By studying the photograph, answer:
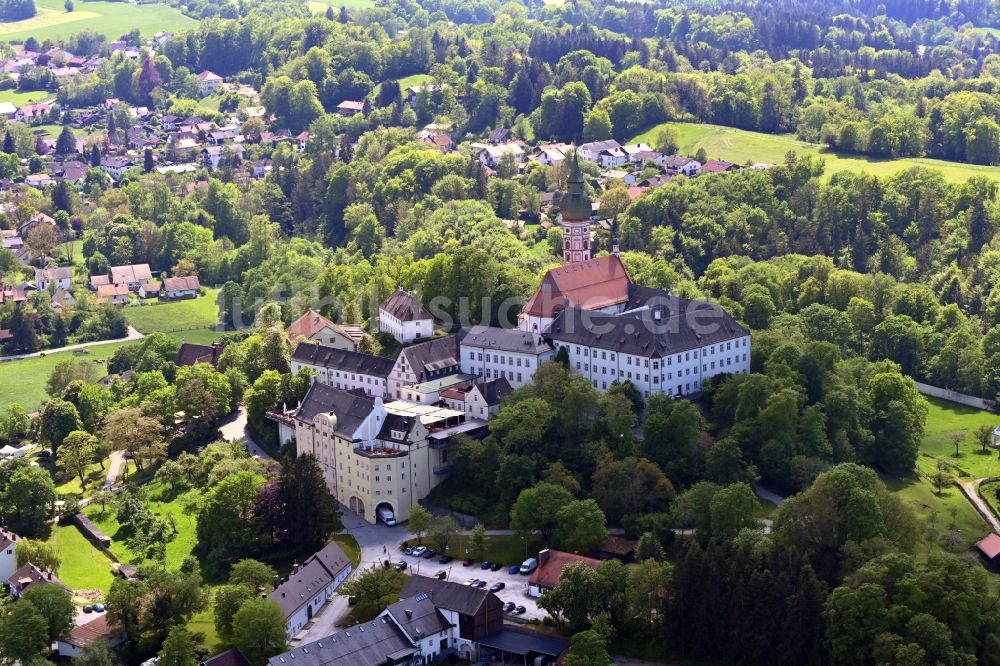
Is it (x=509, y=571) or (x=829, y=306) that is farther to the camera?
(x=829, y=306)

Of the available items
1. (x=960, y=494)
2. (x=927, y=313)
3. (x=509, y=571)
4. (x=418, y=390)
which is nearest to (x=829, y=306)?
(x=927, y=313)

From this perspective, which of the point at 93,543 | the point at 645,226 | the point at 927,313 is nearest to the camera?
the point at 93,543

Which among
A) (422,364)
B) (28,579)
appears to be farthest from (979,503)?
(28,579)

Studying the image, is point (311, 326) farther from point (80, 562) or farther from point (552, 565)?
point (552, 565)

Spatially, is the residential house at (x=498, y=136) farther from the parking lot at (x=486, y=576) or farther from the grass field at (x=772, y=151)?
the parking lot at (x=486, y=576)

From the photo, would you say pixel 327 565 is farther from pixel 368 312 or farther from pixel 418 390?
pixel 368 312
